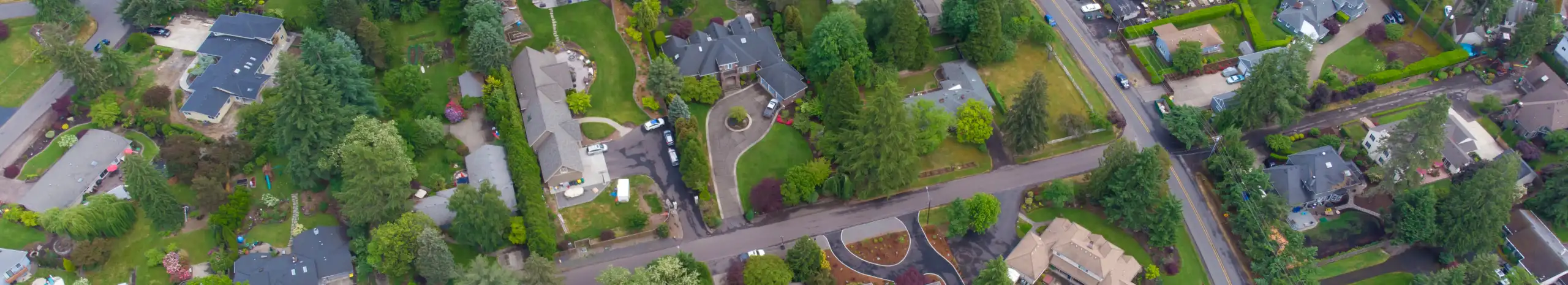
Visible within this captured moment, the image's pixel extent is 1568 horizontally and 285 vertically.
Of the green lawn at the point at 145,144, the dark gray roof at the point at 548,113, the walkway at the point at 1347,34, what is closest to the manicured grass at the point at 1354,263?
the walkway at the point at 1347,34

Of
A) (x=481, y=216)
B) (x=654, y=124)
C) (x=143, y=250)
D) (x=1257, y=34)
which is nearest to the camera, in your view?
(x=481, y=216)

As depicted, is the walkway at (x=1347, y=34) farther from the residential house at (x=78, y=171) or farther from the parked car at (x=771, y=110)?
the residential house at (x=78, y=171)

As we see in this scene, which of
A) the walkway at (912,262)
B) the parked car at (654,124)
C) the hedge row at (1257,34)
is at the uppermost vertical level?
the parked car at (654,124)

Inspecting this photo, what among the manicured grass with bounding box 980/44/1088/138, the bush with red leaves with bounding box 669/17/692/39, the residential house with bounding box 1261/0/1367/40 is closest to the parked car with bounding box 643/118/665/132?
the bush with red leaves with bounding box 669/17/692/39

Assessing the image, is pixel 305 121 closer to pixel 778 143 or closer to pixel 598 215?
pixel 598 215

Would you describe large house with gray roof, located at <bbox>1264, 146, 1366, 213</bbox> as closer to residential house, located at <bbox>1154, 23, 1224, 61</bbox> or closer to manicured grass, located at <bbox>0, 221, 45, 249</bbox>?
residential house, located at <bbox>1154, 23, 1224, 61</bbox>

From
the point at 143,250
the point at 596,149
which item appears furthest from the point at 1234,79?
the point at 143,250

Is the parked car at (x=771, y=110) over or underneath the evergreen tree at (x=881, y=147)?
over

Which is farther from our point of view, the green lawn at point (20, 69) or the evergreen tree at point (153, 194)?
the green lawn at point (20, 69)
